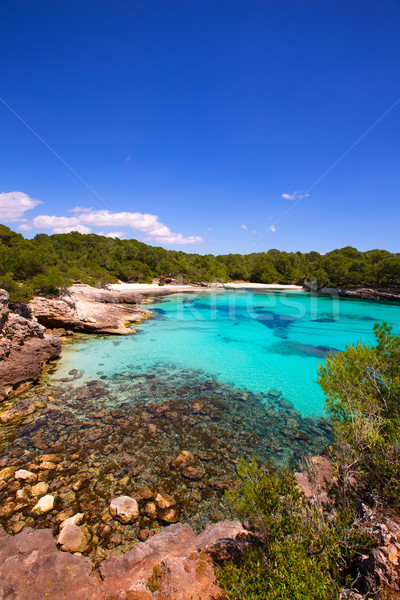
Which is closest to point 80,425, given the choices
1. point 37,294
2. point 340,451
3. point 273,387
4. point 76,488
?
point 76,488

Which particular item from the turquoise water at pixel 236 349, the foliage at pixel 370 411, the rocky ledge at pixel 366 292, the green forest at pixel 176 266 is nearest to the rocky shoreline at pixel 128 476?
the foliage at pixel 370 411

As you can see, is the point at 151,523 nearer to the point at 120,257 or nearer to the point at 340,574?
the point at 340,574

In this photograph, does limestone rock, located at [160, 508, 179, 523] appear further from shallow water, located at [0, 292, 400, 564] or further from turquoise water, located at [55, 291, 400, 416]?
turquoise water, located at [55, 291, 400, 416]

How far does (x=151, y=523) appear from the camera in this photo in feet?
15.3

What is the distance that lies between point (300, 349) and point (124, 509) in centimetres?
1607

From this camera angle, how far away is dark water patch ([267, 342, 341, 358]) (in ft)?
56.4

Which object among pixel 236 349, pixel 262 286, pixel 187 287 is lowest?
pixel 236 349

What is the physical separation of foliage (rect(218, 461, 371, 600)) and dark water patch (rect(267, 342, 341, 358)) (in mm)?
14631

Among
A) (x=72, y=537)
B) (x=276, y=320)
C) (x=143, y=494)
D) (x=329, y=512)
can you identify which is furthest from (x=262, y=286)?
(x=72, y=537)

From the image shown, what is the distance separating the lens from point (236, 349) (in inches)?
688

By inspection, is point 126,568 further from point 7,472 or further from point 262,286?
point 262,286

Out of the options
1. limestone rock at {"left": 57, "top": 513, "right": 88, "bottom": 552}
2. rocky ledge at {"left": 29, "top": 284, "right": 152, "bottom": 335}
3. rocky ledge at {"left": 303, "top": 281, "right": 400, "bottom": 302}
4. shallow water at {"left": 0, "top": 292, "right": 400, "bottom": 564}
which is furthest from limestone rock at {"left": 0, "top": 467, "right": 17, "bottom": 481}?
rocky ledge at {"left": 303, "top": 281, "right": 400, "bottom": 302}

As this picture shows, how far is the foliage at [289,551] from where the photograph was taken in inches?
91.2

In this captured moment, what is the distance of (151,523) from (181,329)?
17.5 m
